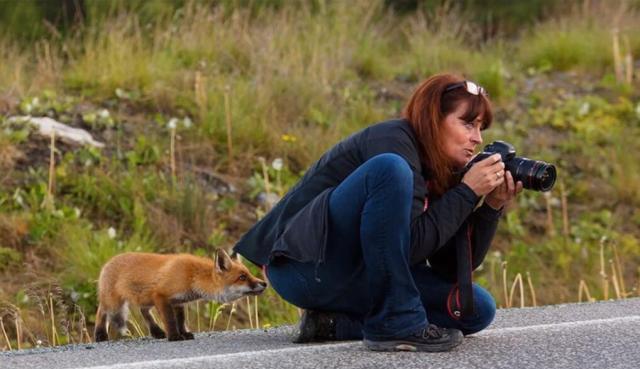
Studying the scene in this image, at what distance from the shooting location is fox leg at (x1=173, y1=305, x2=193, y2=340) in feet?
21.6

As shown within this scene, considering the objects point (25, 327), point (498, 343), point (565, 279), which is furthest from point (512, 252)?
point (498, 343)

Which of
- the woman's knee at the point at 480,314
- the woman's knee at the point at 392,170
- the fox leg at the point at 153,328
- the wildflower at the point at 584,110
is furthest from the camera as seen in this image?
the wildflower at the point at 584,110

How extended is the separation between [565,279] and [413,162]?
6.32 metres

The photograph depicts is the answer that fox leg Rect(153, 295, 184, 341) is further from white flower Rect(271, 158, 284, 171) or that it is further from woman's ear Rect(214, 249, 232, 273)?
white flower Rect(271, 158, 284, 171)

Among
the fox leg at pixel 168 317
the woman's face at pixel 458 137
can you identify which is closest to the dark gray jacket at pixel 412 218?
the woman's face at pixel 458 137

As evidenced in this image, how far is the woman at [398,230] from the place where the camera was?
18.2 feet

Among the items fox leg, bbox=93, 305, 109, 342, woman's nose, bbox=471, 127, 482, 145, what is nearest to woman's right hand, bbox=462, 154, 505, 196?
woman's nose, bbox=471, 127, 482, 145

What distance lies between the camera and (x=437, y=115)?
577cm

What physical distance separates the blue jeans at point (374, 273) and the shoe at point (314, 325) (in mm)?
40

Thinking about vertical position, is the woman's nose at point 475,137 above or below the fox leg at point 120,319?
above

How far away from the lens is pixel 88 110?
39.4ft

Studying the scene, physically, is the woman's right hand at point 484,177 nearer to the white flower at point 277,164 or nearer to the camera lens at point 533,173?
the camera lens at point 533,173

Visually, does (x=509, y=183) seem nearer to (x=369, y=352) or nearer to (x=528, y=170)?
(x=528, y=170)

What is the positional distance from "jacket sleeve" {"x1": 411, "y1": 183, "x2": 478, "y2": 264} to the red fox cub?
1511 millimetres
